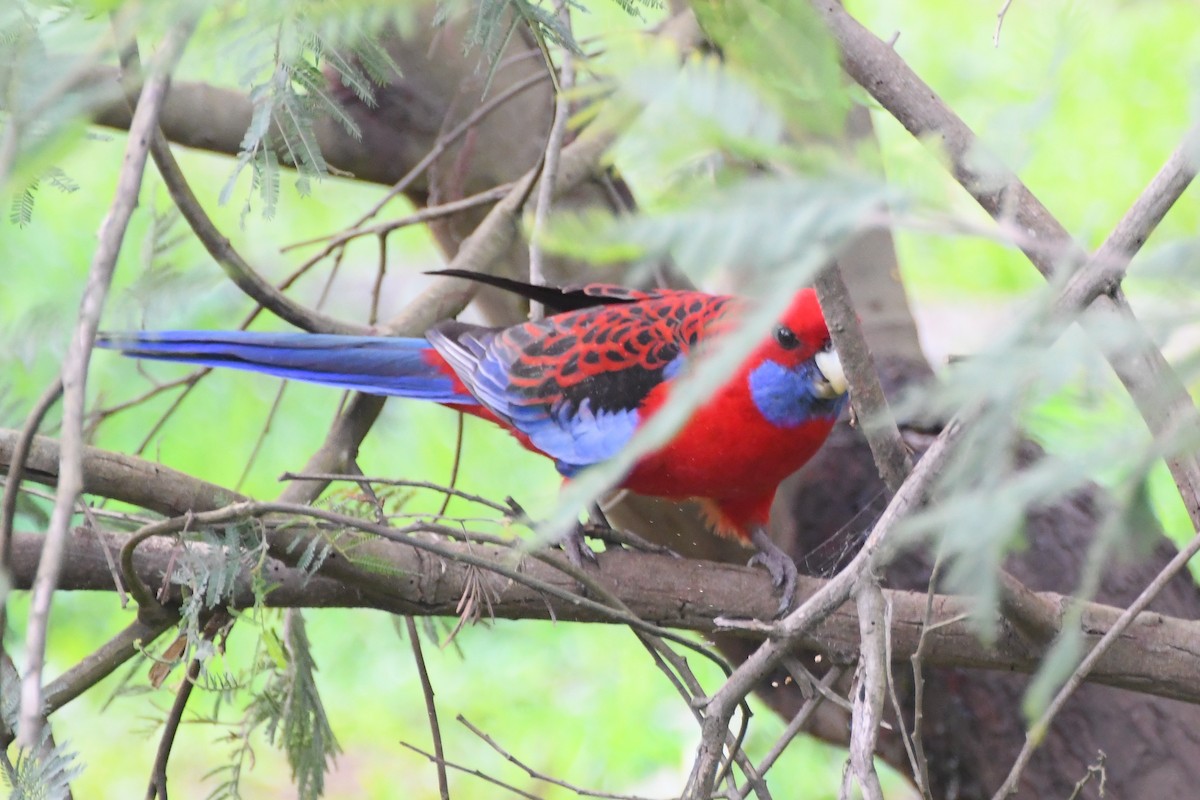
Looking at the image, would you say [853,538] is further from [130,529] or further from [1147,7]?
[1147,7]

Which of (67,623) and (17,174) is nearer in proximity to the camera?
(17,174)

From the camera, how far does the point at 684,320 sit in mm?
2010

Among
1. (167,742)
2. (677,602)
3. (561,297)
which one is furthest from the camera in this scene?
(561,297)

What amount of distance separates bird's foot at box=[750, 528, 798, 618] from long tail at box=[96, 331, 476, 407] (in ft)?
2.03

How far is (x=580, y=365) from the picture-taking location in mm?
2051

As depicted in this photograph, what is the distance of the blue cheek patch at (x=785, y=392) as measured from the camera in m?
1.87

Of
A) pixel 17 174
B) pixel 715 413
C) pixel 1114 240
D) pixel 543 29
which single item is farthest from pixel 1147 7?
pixel 715 413

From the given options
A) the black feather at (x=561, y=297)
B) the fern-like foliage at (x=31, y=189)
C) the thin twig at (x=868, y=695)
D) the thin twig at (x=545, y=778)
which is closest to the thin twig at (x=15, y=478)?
the fern-like foliage at (x=31, y=189)

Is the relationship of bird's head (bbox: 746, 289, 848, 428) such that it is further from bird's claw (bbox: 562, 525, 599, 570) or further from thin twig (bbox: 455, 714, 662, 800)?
thin twig (bbox: 455, 714, 662, 800)

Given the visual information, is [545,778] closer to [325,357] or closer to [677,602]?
[677,602]

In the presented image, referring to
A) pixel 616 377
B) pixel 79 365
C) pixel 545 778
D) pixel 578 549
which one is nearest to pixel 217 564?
pixel 545 778

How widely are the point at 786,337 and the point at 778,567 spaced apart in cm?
40

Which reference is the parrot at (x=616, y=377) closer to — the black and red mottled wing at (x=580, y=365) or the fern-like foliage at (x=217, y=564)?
the black and red mottled wing at (x=580, y=365)

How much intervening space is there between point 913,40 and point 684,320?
2.48m
